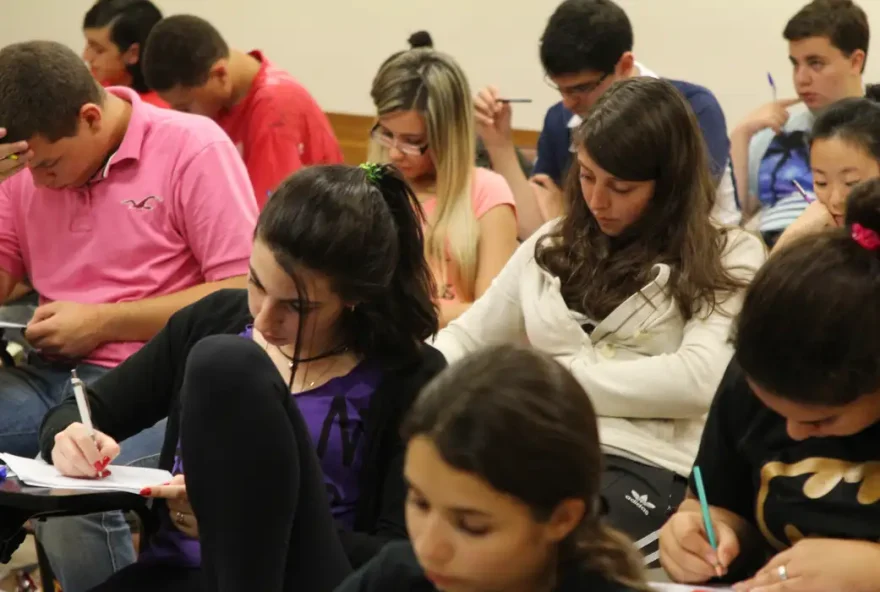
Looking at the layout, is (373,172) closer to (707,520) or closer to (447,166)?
(707,520)

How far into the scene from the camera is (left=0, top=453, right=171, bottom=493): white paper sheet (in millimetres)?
1407

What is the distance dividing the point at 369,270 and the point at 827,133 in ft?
3.79

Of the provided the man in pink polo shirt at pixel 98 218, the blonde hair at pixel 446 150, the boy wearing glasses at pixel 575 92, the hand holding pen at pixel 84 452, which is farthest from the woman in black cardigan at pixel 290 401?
the boy wearing glasses at pixel 575 92

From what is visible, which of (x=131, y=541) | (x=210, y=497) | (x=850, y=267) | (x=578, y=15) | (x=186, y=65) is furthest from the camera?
(x=186, y=65)

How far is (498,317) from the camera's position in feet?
6.28

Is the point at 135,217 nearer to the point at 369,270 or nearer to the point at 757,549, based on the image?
the point at 369,270

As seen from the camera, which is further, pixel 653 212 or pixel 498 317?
pixel 498 317

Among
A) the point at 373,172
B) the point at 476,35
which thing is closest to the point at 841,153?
the point at 373,172

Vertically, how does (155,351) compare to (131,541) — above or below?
above

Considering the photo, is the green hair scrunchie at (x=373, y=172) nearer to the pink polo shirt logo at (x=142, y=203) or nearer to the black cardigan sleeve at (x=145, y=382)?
the black cardigan sleeve at (x=145, y=382)

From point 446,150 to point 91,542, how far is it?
3.71 feet

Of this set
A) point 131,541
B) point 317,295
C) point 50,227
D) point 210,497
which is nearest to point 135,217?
point 50,227

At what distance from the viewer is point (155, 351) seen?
1.58 meters

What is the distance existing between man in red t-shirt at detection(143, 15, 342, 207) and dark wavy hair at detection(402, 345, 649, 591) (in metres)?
2.11
